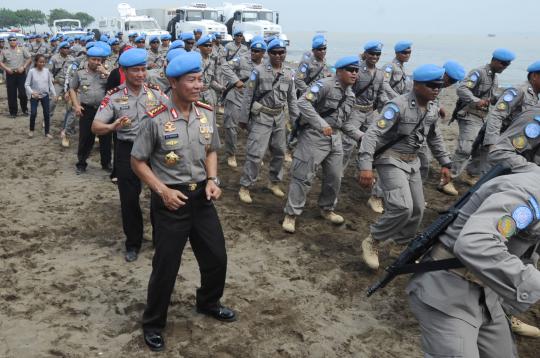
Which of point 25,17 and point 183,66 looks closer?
point 183,66

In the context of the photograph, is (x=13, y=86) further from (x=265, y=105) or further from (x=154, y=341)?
(x=154, y=341)

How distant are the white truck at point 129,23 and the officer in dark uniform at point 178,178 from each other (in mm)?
27168

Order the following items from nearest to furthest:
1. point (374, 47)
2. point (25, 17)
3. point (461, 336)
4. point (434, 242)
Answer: point (461, 336) → point (434, 242) → point (374, 47) → point (25, 17)

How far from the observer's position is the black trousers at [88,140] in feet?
24.3

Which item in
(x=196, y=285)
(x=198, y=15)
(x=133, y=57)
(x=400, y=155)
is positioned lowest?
(x=196, y=285)

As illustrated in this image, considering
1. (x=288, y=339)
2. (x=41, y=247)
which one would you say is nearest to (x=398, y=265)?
(x=288, y=339)

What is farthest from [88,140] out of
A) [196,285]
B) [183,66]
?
[183,66]

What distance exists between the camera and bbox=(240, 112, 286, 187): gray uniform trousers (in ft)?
21.8

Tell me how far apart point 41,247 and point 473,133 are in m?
6.66

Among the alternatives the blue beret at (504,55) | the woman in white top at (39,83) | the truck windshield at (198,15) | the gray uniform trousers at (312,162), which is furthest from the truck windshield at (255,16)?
the gray uniform trousers at (312,162)

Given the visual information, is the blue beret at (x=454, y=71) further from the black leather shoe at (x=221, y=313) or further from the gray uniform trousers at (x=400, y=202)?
the black leather shoe at (x=221, y=313)

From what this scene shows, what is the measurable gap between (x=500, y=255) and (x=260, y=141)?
4.87 m

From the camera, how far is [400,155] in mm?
4699

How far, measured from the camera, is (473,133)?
769 cm
